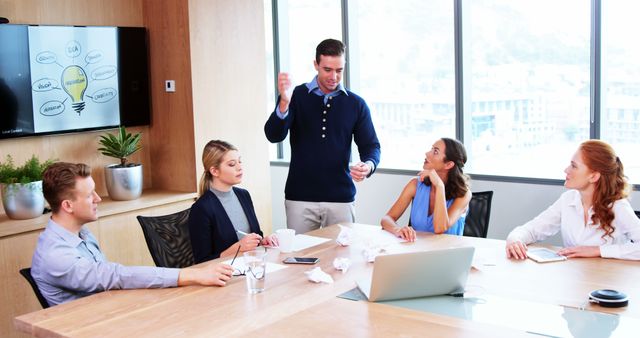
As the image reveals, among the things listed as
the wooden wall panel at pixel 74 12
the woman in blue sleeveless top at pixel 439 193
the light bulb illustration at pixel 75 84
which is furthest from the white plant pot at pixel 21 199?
the woman in blue sleeveless top at pixel 439 193

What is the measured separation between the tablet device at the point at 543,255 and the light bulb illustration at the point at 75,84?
3.10m

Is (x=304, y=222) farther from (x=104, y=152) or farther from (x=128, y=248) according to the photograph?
(x=104, y=152)

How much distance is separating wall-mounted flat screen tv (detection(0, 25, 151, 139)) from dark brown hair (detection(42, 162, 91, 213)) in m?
1.76

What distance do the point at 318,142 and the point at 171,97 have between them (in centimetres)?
155

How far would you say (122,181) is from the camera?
4.97 meters

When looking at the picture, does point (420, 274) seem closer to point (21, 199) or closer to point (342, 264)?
point (342, 264)

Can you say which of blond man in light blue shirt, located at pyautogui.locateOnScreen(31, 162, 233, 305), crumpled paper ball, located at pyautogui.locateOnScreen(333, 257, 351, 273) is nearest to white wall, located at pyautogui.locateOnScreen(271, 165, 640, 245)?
crumpled paper ball, located at pyautogui.locateOnScreen(333, 257, 351, 273)

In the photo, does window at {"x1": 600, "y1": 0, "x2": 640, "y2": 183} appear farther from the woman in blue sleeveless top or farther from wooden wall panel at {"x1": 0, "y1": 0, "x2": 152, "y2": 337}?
wooden wall panel at {"x1": 0, "y1": 0, "x2": 152, "y2": 337}

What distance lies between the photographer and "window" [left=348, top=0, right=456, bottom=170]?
5.86m

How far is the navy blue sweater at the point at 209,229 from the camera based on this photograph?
347 cm

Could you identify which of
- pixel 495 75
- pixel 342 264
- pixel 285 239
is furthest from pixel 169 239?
pixel 495 75

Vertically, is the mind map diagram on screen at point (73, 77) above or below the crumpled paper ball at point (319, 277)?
above

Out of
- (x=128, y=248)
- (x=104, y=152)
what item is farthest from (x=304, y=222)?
(x=104, y=152)

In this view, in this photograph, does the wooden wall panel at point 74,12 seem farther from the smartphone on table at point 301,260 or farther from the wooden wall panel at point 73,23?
the smartphone on table at point 301,260
